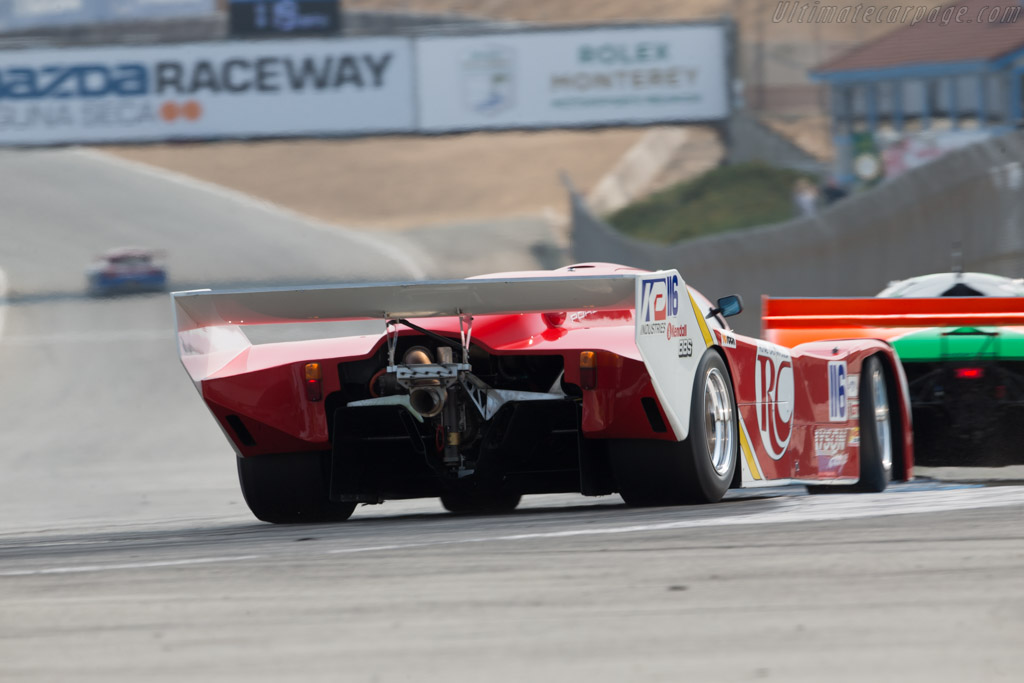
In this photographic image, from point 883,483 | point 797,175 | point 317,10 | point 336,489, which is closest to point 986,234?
point 883,483

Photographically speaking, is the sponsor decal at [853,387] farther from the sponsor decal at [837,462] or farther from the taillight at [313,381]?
the taillight at [313,381]

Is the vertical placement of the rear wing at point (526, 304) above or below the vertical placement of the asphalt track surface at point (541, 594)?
above

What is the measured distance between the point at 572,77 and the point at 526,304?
3991 cm

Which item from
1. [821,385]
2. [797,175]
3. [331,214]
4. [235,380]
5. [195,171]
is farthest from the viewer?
[195,171]

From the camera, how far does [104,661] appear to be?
3.76 m

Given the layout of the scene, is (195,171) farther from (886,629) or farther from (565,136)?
(886,629)

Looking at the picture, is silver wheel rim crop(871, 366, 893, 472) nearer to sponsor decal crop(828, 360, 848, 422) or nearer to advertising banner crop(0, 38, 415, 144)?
sponsor decal crop(828, 360, 848, 422)

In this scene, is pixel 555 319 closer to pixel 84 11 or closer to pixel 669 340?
pixel 669 340

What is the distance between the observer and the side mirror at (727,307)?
748 cm

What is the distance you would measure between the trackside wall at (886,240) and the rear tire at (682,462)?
9.18 m

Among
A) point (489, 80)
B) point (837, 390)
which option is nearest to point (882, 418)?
point (837, 390)

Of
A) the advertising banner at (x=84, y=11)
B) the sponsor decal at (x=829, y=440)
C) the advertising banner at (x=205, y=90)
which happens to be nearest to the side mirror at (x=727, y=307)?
the sponsor decal at (x=829, y=440)

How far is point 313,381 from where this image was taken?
682cm

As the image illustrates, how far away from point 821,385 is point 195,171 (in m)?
70.8
